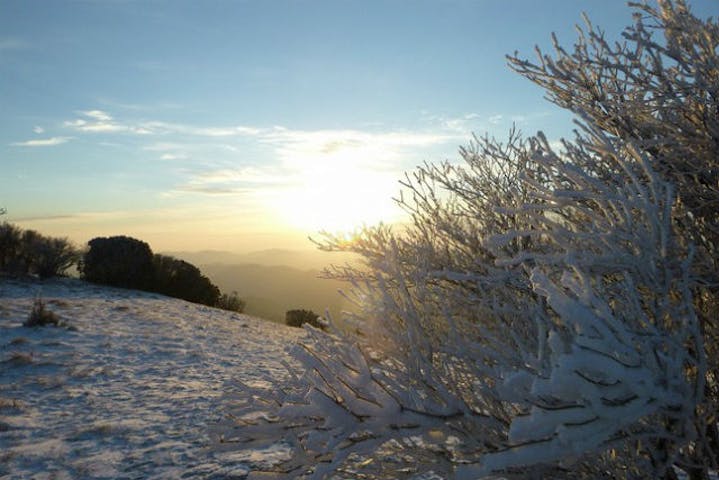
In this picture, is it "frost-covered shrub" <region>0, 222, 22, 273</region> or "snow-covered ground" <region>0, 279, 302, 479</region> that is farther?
"frost-covered shrub" <region>0, 222, 22, 273</region>

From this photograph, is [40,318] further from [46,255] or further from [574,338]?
[574,338]

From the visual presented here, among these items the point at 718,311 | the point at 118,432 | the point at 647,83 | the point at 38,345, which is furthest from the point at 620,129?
the point at 38,345

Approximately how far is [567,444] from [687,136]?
2.22m

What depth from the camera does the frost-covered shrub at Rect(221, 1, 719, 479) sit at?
1.44m

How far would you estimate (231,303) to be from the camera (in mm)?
20172

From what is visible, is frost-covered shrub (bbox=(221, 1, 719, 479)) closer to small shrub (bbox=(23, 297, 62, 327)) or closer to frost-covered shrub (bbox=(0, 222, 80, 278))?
small shrub (bbox=(23, 297, 62, 327))

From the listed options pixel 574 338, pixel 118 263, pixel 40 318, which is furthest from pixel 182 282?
pixel 574 338

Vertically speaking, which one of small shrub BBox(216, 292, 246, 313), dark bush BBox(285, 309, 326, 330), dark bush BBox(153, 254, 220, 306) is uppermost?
dark bush BBox(153, 254, 220, 306)

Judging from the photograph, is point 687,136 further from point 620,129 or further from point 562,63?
point 562,63

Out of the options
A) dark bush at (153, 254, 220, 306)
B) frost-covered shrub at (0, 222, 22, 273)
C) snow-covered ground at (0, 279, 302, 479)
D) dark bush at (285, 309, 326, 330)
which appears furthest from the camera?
dark bush at (285, 309, 326, 330)

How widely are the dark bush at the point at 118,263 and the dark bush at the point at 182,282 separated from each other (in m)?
0.36

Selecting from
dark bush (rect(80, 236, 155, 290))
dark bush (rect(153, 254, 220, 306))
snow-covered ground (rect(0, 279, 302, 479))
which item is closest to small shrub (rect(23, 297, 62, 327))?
snow-covered ground (rect(0, 279, 302, 479))

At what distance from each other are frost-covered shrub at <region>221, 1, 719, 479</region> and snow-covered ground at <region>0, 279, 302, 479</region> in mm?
775

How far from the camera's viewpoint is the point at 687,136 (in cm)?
283
